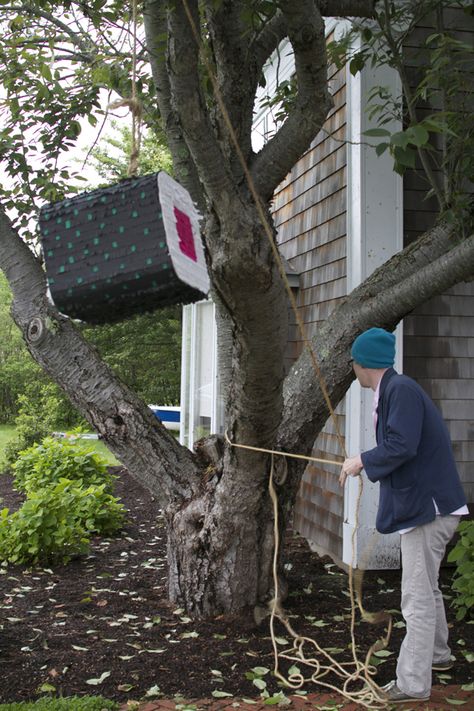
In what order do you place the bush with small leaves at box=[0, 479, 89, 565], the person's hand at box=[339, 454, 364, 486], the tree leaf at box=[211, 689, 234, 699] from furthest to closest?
the bush with small leaves at box=[0, 479, 89, 565] < the tree leaf at box=[211, 689, 234, 699] < the person's hand at box=[339, 454, 364, 486]

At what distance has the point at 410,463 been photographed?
3002 mm

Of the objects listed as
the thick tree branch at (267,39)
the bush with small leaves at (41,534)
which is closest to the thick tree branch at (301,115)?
the thick tree branch at (267,39)

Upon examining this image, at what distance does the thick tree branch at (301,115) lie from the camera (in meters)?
3.05

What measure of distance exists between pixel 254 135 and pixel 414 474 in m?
6.01

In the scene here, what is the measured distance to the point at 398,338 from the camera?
4988 mm

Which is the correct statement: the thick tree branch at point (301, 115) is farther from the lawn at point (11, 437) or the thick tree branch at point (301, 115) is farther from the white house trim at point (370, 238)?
the lawn at point (11, 437)

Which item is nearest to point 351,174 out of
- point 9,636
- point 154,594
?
point 154,594

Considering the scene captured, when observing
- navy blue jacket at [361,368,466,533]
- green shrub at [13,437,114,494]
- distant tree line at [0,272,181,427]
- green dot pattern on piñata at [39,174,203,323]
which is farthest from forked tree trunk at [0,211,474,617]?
distant tree line at [0,272,181,427]

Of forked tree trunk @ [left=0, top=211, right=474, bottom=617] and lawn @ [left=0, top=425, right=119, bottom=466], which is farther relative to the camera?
lawn @ [left=0, top=425, right=119, bottom=466]

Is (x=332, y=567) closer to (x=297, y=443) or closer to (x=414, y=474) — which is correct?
(x=297, y=443)

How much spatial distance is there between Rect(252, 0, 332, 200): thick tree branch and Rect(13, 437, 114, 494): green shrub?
163 inches

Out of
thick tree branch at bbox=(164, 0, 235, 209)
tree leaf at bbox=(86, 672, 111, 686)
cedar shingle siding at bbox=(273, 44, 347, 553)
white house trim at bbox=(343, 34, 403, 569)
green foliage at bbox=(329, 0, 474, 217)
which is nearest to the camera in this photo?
thick tree branch at bbox=(164, 0, 235, 209)

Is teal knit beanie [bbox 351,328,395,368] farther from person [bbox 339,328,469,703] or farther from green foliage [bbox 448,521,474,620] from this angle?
green foliage [bbox 448,521,474,620]

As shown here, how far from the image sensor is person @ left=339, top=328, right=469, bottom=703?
2.94m
